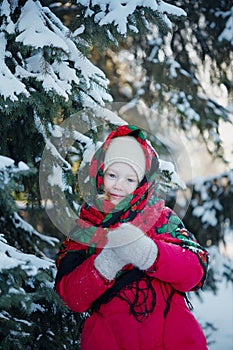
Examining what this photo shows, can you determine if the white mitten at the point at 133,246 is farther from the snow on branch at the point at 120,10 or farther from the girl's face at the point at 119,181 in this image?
the snow on branch at the point at 120,10

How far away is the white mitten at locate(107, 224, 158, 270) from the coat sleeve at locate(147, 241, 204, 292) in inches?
2.1

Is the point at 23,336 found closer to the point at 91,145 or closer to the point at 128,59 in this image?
the point at 91,145

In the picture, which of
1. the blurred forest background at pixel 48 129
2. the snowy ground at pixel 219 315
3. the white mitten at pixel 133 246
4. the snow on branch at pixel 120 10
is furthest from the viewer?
the snowy ground at pixel 219 315

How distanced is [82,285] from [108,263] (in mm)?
184

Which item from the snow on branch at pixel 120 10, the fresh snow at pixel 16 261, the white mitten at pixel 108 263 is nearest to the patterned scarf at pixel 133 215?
the white mitten at pixel 108 263

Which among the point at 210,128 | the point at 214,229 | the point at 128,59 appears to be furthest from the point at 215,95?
the point at 214,229

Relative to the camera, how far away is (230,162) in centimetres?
711

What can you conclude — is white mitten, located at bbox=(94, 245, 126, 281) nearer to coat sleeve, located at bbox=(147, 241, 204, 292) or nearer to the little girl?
the little girl

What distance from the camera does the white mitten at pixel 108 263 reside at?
2477mm

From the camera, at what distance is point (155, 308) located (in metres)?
2.62

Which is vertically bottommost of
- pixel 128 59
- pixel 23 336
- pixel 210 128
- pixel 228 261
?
pixel 228 261

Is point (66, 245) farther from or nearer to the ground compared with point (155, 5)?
nearer to the ground

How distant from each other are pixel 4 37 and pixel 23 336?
59.7 inches

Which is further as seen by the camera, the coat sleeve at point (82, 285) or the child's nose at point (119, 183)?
the child's nose at point (119, 183)
